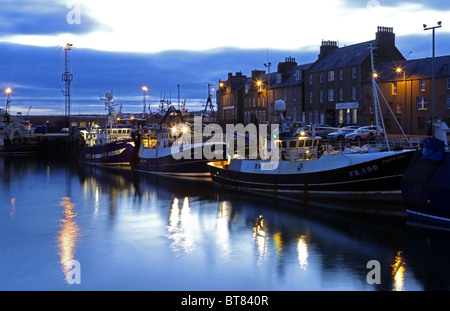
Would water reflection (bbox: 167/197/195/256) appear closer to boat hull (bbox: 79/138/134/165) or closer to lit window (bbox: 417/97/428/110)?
boat hull (bbox: 79/138/134/165)

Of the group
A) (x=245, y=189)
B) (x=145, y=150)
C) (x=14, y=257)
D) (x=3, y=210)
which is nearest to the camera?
(x=14, y=257)

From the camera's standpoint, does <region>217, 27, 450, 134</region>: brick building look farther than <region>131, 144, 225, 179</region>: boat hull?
Yes

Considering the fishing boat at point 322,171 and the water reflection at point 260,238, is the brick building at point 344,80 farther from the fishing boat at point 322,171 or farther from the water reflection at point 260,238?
the water reflection at point 260,238

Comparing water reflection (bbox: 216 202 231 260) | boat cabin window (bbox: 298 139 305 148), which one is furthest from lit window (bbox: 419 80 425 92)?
water reflection (bbox: 216 202 231 260)

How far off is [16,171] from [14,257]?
41.5 meters

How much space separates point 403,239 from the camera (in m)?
24.2

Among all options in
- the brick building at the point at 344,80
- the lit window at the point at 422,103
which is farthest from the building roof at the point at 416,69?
the lit window at the point at 422,103

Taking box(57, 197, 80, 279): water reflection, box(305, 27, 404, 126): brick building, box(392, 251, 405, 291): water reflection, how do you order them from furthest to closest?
box(305, 27, 404, 126): brick building
box(57, 197, 80, 279): water reflection
box(392, 251, 405, 291): water reflection

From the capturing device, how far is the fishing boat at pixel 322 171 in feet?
97.2

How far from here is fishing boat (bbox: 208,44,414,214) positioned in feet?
97.2

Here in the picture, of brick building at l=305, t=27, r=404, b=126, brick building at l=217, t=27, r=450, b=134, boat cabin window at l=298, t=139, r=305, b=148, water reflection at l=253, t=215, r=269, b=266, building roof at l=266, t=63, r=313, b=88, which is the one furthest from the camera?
building roof at l=266, t=63, r=313, b=88

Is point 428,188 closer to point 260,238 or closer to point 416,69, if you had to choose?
point 260,238
